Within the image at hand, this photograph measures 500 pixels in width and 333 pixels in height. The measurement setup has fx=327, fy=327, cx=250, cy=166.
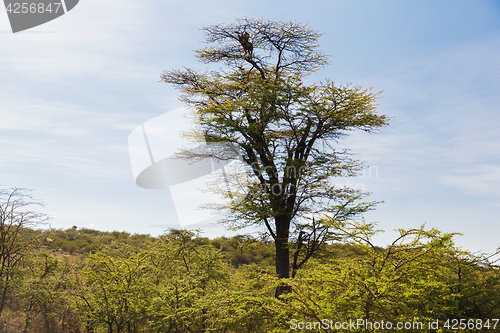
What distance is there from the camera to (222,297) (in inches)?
347

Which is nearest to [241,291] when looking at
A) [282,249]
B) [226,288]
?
[226,288]

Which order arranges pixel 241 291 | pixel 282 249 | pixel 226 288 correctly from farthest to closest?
pixel 282 249
pixel 226 288
pixel 241 291

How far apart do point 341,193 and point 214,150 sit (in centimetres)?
599

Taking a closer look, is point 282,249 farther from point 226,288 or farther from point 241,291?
point 241,291

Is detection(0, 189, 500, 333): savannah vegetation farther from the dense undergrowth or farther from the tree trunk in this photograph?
the tree trunk

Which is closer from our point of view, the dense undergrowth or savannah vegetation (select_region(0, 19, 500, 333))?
the dense undergrowth

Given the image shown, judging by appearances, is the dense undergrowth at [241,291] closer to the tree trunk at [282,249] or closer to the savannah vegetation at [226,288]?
the savannah vegetation at [226,288]

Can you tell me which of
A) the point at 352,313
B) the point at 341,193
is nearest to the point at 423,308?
the point at 352,313

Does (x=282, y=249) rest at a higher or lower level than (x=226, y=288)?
higher

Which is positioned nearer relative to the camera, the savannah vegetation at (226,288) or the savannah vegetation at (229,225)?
the savannah vegetation at (226,288)

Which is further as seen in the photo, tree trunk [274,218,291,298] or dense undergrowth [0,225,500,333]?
tree trunk [274,218,291,298]

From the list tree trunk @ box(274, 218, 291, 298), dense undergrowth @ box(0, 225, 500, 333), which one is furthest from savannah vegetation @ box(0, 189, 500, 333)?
tree trunk @ box(274, 218, 291, 298)

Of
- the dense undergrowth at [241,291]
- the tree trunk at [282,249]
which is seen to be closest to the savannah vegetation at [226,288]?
the dense undergrowth at [241,291]

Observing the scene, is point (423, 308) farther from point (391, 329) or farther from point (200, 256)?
point (200, 256)
